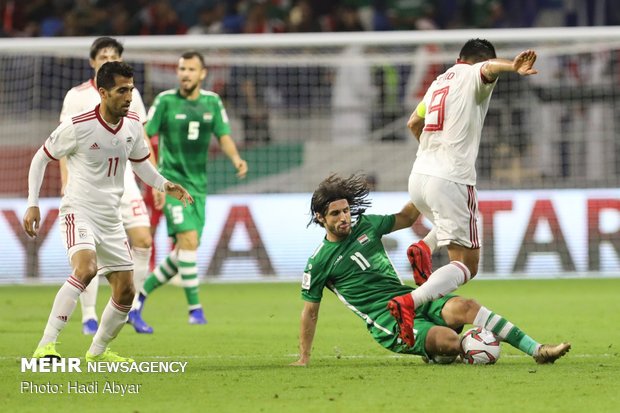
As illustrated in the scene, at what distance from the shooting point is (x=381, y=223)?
27.1 ft

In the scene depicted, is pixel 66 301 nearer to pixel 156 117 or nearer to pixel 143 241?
pixel 143 241

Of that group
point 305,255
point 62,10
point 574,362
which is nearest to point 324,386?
point 574,362

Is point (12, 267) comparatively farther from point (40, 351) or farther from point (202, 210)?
point (40, 351)

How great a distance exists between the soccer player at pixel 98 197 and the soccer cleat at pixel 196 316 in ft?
10.1

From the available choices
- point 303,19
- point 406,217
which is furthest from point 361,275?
point 303,19

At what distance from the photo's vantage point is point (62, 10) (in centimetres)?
2109

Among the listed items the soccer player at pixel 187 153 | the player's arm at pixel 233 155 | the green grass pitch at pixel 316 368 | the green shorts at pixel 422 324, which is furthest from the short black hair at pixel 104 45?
the green shorts at pixel 422 324

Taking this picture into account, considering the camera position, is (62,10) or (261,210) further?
(62,10)

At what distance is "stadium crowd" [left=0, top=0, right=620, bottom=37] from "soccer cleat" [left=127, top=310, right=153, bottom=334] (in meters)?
9.85

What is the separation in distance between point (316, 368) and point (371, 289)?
26.4 inches

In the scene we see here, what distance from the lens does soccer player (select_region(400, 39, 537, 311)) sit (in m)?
8.02

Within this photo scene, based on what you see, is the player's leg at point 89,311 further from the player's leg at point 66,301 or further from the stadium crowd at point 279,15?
the stadium crowd at point 279,15

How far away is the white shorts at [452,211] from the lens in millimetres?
8008

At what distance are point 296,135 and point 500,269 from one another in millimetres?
4045
